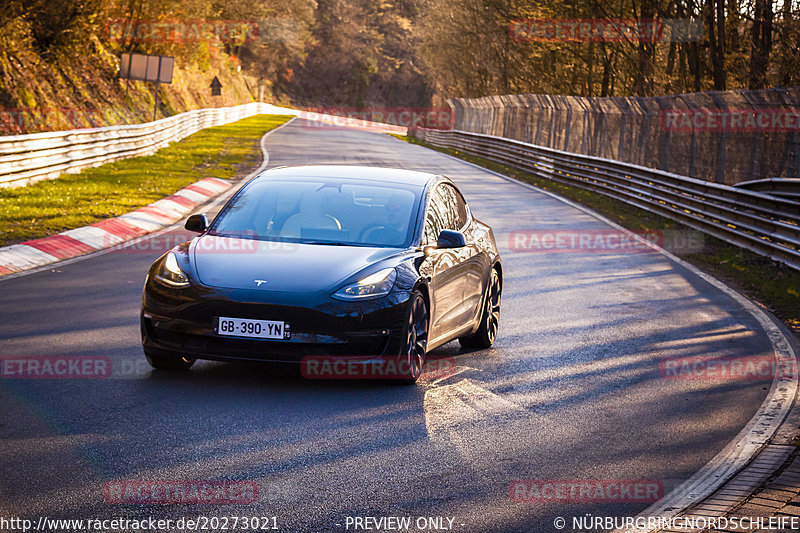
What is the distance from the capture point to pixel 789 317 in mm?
12414

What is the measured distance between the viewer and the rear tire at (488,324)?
30.5ft

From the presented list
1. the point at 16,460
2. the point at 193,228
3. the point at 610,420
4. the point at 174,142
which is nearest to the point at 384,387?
the point at 610,420

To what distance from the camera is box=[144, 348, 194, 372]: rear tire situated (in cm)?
742

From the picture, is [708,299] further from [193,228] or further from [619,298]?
[193,228]

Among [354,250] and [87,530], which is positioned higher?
[354,250]

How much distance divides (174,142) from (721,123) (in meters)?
24.3

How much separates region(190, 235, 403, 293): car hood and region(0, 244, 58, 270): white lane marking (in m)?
5.59

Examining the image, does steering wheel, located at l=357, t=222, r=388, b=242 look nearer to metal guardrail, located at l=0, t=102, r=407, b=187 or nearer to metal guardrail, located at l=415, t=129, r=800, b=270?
metal guardrail, located at l=415, t=129, r=800, b=270

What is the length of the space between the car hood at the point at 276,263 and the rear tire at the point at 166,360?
60 centimetres

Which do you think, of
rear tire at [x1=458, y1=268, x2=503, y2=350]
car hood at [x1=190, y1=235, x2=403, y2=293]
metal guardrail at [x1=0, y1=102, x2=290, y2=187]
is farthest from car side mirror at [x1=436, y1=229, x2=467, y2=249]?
metal guardrail at [x1=0, y1=102, x2=290, y2=187]

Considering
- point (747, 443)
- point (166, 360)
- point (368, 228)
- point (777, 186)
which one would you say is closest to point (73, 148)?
point (777, 186)

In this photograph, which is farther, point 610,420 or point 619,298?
point 619,298

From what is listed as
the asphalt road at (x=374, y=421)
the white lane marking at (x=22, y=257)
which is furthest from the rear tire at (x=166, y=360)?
the white lane marking at (x=22, y=257)

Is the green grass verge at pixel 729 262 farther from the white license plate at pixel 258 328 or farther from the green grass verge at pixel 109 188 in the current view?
the green grass verge at pixel 109 188
